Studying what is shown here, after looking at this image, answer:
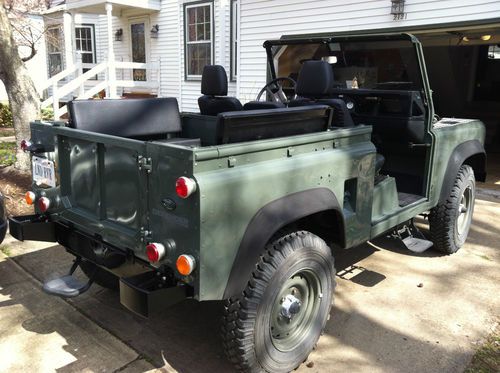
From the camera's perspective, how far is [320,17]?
29.6 ft

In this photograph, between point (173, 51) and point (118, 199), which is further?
point (173, 51)

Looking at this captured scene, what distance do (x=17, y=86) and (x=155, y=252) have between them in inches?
189

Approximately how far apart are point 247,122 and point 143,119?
1037mm

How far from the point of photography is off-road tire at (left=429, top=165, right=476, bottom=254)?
4312 millimetres

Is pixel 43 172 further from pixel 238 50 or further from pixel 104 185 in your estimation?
pixel 238 50

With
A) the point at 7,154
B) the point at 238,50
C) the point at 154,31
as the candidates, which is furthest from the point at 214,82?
the point at 154,31

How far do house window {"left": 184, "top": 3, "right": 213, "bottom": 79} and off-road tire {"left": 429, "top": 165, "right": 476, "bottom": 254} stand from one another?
9125mm

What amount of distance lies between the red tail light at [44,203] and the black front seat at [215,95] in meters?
1.59

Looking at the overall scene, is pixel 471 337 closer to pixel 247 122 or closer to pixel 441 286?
pixel 441 286

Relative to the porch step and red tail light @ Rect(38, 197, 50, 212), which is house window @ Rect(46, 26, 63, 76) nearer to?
red tail light @ Rect(38, 197, 50, 212)

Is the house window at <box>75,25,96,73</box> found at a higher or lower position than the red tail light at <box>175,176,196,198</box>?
higher

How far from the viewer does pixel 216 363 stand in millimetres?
2824

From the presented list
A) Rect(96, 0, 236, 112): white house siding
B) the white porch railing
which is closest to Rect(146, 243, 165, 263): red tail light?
the white porch railing

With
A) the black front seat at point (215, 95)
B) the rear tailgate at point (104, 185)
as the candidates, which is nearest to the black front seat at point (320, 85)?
the black front seat at point (215, 95)
